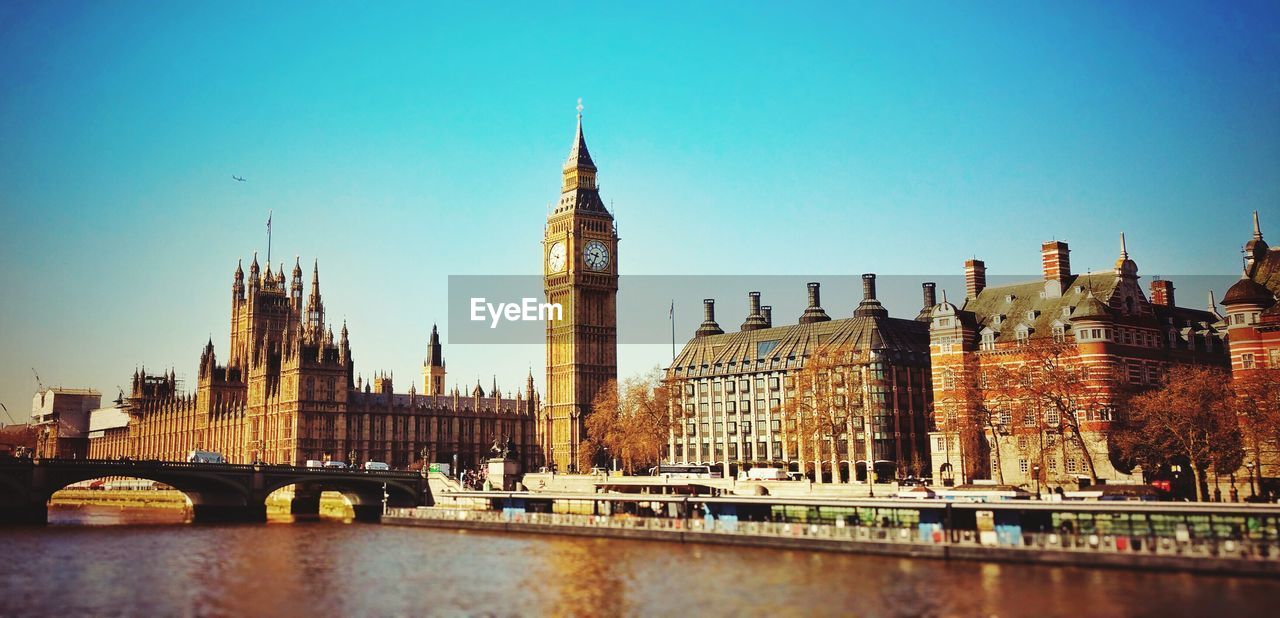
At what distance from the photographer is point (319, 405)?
15725 centimetres

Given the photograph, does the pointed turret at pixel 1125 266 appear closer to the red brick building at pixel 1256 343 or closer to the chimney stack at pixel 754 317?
the red brick building at pixel 1256 343

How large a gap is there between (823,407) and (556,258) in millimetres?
70535

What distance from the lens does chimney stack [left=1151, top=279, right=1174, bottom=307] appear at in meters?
106

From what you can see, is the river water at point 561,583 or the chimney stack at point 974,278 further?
the chimney stack at point 974,278

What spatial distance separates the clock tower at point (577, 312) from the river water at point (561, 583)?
78.0m

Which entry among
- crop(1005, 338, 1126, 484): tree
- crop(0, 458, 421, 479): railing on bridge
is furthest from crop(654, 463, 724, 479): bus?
crop(1005, 338, 1126, 484): tree

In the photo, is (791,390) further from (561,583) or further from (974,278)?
(561,583)

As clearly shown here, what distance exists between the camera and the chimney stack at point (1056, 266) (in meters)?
96.5

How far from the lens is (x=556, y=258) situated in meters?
163

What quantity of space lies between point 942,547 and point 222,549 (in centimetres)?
4347

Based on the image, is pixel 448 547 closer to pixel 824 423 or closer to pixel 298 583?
pixel 298 583

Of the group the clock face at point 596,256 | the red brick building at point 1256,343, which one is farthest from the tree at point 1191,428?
the clock face at point 596,256

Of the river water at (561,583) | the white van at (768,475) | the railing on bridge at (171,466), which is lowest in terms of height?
the river water at (561,583)

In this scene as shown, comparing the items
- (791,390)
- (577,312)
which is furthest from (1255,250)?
(577,312)
